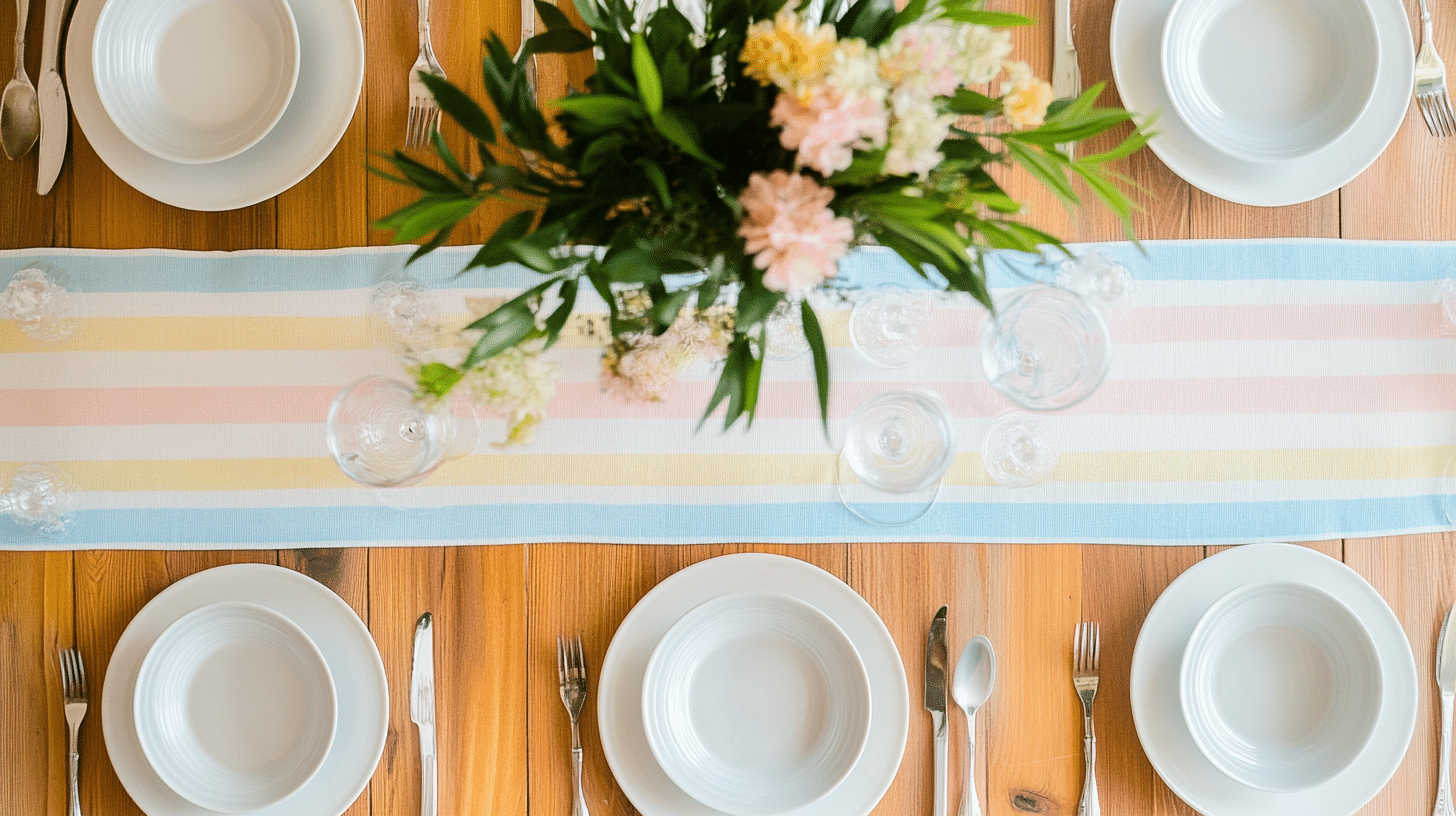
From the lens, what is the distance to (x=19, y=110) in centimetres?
108

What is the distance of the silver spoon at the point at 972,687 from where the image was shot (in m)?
1.07

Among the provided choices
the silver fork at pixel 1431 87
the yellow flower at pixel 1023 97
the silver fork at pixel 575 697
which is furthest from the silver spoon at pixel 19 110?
the silver fork at pixel 1431 87

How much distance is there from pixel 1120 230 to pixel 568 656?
832 mm

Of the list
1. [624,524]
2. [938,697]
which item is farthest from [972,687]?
[624,524]

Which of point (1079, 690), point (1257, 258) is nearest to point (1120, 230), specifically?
point (1257, 258)

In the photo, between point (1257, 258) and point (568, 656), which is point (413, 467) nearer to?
point (568, 656)

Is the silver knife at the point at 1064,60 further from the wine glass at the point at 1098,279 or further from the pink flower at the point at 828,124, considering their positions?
the pink flower at the point at 828,124

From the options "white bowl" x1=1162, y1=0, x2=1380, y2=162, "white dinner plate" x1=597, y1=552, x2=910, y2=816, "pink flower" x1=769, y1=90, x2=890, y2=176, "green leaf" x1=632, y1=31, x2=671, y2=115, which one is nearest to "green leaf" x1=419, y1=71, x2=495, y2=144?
"green leaf" x1=632, y1=31, x2=671, y2=115

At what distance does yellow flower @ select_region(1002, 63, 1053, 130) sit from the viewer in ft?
2.07

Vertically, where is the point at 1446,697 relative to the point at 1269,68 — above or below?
below

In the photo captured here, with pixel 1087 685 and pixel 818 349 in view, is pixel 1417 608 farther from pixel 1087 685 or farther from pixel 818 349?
pixel 818 349

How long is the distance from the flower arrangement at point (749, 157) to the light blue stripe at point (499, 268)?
38cm

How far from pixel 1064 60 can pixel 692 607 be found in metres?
0.78

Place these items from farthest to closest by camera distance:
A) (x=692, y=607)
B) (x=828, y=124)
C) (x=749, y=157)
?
(x=692, y=607), (x=749, y=157), (x=828, y=124)
